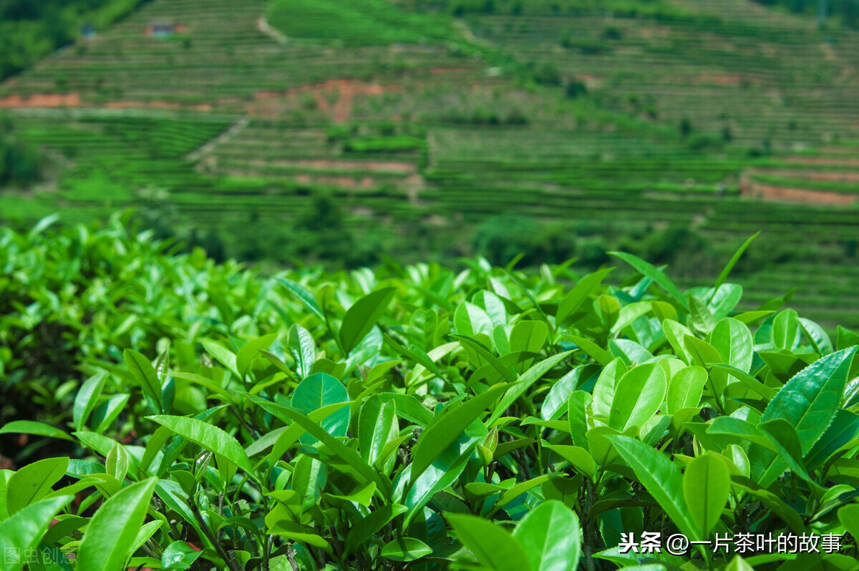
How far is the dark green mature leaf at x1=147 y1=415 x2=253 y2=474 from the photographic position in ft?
1.63

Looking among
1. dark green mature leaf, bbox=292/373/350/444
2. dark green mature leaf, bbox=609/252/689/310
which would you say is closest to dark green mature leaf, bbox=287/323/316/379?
dark green mature leaf, bbox=292/373/350/444

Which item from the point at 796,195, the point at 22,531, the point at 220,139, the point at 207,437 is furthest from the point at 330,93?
the point at 22,531

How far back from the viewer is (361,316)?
71 centimetres

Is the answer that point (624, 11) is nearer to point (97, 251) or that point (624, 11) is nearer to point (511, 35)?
point (511, 35)

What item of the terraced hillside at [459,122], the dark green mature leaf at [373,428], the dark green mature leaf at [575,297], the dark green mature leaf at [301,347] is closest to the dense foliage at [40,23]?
the terraced hillside at [459,122]

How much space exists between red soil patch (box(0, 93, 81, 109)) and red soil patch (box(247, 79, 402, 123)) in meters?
6.59

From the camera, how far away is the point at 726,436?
48 cm

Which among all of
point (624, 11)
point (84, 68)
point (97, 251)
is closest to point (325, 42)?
point (84, 68)

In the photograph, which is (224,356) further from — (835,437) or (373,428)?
(835,437)

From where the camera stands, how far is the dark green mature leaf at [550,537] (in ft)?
1.15

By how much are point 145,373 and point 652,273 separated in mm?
555

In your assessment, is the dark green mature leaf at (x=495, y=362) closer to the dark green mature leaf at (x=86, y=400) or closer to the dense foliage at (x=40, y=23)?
the dark green mature leaf at (x=86, y=400)

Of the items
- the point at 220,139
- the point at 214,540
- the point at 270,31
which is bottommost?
the point at 220,139

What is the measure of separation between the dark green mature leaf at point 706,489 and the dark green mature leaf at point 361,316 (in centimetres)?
35
